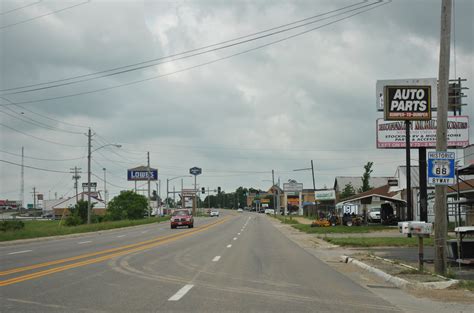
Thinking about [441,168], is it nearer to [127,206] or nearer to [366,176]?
[366,176]

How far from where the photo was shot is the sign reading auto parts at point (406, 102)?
2189cm

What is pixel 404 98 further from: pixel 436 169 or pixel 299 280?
pixel 299 280

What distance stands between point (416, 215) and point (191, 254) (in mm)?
37216

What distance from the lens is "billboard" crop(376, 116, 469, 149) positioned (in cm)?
4125

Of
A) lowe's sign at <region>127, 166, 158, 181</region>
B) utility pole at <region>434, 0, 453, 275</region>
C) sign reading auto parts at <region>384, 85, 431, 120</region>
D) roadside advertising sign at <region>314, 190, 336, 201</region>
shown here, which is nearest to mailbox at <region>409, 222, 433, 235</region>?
utility pole at <region>434, 0, 453, 275</region>

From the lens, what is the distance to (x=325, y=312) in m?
9.51

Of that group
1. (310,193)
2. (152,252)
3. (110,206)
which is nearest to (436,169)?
(152,252)

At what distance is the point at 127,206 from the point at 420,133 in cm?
8341

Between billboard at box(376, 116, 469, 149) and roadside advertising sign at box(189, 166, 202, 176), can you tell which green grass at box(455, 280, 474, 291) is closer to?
billboard at box(376, 116, 469, 149)

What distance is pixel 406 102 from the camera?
22234 mm

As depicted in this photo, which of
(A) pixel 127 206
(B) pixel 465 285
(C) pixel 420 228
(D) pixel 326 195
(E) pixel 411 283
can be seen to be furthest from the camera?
(A) pixel 127 206

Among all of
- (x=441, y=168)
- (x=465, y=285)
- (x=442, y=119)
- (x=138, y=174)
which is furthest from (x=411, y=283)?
(x=138, y=174)

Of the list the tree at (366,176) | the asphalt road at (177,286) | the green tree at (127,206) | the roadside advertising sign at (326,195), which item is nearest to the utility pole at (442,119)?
the asphalt road at (177,286)

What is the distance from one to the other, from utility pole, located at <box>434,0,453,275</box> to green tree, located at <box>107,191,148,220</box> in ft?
335
